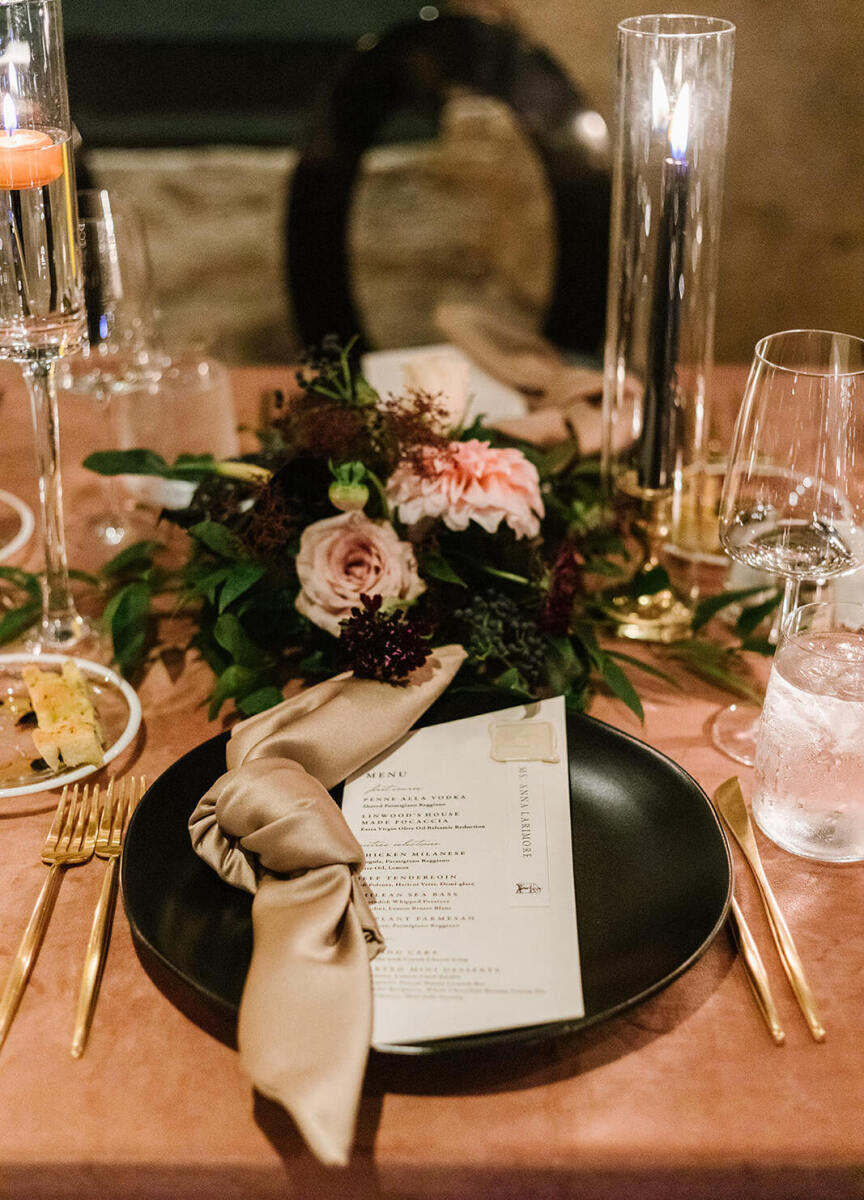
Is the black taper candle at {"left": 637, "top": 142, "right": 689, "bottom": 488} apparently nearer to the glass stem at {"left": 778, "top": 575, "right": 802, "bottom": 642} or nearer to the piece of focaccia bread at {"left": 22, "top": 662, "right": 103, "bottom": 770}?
the glass stem at {"left": 778, "top": 575, "right": 802, "bottom": 642}

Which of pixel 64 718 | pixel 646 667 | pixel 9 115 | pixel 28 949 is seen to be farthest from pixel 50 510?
pixel 646 667

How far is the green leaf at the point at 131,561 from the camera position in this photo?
1.07m

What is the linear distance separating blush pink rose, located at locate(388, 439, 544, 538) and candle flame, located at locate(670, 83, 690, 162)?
29cm

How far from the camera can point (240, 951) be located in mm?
637

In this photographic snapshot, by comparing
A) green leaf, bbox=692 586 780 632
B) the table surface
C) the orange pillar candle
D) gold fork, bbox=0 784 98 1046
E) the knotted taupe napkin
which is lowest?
the table surface

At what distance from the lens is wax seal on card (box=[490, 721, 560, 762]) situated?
0.79 m

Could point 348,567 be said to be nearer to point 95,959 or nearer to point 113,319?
point 95,959

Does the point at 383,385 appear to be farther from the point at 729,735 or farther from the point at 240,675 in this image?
the point at 729,735

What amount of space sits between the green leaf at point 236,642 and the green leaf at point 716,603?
1.25ft

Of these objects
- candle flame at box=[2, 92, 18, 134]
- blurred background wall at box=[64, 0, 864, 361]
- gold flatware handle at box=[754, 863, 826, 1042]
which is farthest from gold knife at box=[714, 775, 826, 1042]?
blurred background wall at box=[64, 0, 864, 361]

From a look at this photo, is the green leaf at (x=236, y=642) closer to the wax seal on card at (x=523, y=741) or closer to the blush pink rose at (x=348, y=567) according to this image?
the blush pink rose at (x=348, y=567)

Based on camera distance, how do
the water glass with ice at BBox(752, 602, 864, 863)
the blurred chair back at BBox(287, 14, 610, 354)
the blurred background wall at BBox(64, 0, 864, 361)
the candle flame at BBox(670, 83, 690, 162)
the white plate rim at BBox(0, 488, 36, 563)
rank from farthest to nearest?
the blurred background wall at BBox(64, 0, 864, 361) < the blurred chair back at BBox(287, 14, 610, 354) < the white plate rim at BBox(0, 488, 36, 563) < the candle flame at BBox(670, 83, 690, 162) < the water glass with ice at BBox(752, 602, 864, 863)

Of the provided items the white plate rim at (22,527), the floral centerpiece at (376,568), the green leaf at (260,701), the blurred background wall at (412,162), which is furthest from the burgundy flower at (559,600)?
the blurred background wall at (412,162)

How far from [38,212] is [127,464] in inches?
10.1
